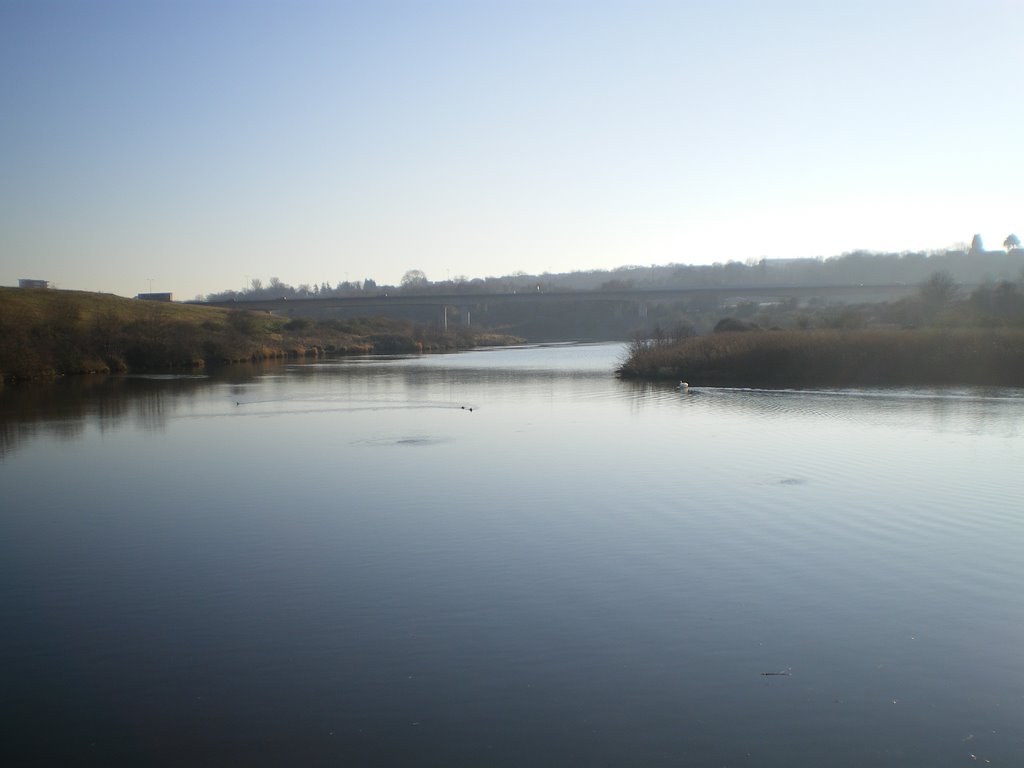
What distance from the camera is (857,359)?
40188 millimetres

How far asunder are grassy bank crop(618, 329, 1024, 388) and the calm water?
18.1 meters

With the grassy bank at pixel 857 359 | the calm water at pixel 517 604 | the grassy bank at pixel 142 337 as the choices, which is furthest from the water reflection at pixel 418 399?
the calm water at pixel 517 604

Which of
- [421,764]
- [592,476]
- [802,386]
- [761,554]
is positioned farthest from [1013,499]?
[802,386]

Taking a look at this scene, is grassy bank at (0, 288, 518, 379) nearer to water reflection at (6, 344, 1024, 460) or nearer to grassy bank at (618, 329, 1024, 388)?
A: water reflection at (6, 344, 1024, 460)

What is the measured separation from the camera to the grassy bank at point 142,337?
1933 inches

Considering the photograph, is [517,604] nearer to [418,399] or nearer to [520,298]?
[418,399]

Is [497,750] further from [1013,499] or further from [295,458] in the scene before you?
[295,458]

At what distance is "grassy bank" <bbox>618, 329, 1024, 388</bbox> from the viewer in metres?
38.3

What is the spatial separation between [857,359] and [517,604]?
3398cm

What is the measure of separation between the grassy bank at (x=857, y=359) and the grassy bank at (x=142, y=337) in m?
33.0

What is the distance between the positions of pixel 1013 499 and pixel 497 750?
1198 cm

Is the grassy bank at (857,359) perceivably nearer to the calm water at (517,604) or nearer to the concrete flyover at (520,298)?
the calm water at (517,604)

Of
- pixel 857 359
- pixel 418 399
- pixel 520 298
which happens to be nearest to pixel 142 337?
pixel 418 399

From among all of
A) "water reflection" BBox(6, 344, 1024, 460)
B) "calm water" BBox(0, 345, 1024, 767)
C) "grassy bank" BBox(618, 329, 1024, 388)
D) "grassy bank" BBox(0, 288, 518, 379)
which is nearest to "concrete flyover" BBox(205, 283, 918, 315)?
"grassy bank" BBox(0, 288, 518, 379)
